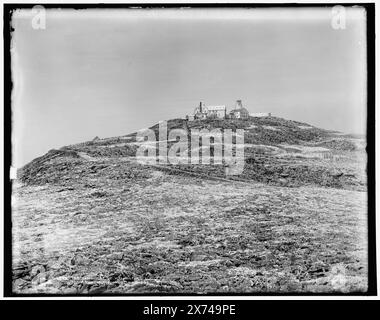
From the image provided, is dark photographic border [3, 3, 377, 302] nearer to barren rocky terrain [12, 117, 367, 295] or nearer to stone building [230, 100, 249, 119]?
barren rocky terrain [12, 117, 367, 295]

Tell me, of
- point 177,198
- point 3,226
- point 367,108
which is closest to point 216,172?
point 177,198


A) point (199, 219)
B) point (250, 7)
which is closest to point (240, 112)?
point (250, 7)

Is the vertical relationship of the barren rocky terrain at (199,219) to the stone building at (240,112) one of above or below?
below

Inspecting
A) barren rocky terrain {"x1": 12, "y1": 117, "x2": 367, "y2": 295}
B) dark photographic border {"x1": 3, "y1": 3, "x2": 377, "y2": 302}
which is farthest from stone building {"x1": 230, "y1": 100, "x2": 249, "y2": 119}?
dark photographic border {"x1": 3, "y1": 3, "x2": 377, "y2": 302}

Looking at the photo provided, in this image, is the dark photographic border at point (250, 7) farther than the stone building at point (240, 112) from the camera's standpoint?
No

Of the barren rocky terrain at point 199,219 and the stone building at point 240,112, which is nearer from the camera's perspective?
the barren rocky terrain at point 199,219

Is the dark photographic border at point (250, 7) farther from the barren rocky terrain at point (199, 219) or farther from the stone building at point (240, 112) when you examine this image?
the stone building at point (240, 112)

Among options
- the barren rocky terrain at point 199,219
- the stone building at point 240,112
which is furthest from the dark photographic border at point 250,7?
the stone building at point 240,112

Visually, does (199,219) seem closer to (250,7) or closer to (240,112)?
(240,112)

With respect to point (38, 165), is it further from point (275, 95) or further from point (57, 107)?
point (275, 95)
